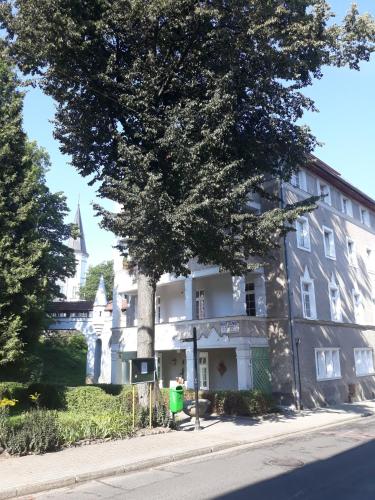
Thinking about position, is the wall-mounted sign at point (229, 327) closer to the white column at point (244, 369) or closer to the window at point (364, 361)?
the white column at point (244, 369)

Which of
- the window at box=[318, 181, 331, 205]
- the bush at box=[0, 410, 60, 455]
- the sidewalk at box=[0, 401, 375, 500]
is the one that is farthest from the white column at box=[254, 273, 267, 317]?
the bush at box=[0, 410, 60, 455]

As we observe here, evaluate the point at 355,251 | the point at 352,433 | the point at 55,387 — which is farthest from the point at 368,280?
the point at 55,387

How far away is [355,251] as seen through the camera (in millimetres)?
30969

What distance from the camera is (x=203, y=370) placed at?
24891mm

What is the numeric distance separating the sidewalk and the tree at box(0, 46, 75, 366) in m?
5.67

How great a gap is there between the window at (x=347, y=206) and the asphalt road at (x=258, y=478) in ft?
69.2

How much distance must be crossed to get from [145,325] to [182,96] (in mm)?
7461

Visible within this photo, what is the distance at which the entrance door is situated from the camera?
969 inches

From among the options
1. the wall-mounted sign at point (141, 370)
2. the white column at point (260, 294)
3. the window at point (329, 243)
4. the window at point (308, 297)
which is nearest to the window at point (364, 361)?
the window at point (308, 297)

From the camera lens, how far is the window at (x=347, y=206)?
30547 mm

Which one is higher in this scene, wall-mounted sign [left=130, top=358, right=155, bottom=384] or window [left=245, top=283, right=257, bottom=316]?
window [left=245, top=283, right=257, bottom=316]

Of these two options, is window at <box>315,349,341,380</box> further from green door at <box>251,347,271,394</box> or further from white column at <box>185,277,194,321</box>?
white column at <box>185,277,194,321</box>

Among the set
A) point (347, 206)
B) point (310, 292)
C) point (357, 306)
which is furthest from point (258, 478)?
point (347, 206)

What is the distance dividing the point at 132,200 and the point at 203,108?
133 inches
